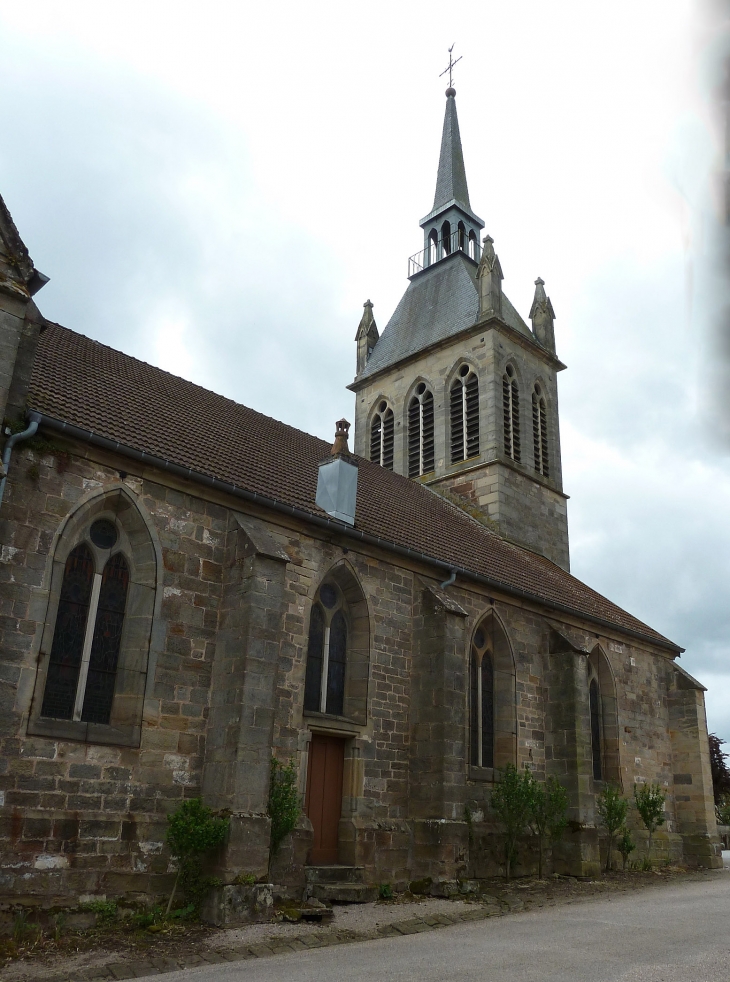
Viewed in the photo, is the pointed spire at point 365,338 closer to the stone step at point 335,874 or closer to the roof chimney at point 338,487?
the roof chimney at point 338,487

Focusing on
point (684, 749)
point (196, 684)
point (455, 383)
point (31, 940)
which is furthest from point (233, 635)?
point (455, 383)

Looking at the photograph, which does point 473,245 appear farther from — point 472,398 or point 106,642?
point 106,642

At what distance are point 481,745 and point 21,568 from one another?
9.72 meters

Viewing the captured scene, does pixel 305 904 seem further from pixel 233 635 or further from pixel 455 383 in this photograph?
pixel 455 383

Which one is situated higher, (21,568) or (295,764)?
(21,568)

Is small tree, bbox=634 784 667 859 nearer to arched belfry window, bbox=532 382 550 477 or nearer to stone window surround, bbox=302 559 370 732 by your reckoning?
stone window surround, bbox=302 559 370 732

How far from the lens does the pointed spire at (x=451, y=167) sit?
33.4 m

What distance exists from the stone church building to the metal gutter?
51 mm

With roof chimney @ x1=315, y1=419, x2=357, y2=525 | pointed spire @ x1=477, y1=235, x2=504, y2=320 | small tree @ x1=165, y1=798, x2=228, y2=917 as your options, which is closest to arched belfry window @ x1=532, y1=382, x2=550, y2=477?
pointed spire @ x1=477, y1=235, x2=504, y2=320

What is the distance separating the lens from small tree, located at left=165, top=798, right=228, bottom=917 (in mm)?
10695

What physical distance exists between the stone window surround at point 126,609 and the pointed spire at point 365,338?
19814 mm

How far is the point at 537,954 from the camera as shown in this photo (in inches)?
340

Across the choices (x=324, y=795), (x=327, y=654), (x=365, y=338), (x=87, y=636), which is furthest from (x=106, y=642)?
(x=365, y=338)

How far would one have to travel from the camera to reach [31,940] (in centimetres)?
920
